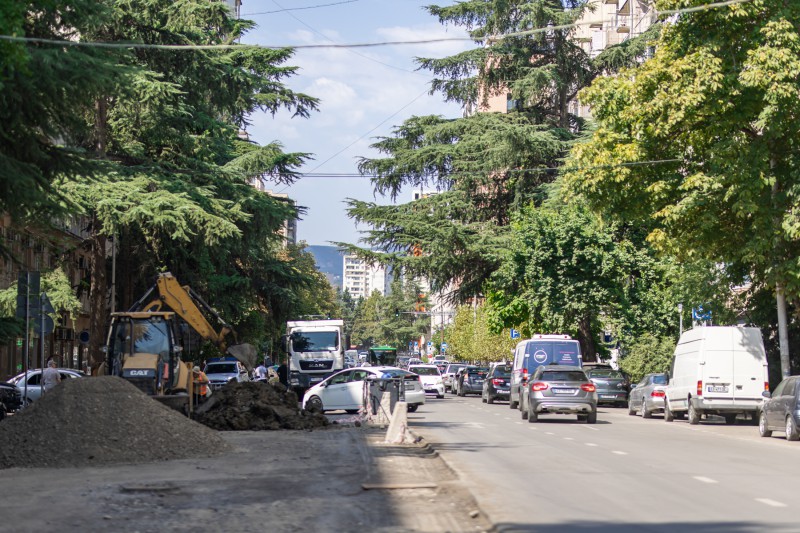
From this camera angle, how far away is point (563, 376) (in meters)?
31.5

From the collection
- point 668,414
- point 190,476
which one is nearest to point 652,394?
point 668,414

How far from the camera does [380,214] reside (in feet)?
163

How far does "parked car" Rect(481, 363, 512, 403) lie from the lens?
48.3 meters

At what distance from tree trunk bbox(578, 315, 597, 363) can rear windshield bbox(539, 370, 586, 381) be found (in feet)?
62.8

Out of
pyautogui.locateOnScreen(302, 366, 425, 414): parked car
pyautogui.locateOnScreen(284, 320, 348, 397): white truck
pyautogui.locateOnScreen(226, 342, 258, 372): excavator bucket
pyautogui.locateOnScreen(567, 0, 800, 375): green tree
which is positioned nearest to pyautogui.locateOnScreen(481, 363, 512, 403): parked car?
pyautogui.locateOnScreen(284, 320, 348, 397): white truck

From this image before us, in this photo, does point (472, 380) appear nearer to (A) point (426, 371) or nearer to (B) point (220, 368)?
(A) point (426, 371)

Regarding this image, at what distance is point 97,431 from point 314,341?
33727 millimetres

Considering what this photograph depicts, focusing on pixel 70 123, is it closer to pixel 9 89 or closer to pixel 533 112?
pixel 9 89

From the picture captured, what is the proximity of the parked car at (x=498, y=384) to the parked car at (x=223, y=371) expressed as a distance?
10.4 metres

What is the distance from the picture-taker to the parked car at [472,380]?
59531 mm

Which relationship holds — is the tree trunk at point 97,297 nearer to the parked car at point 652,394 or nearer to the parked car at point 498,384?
the parked car at point 498,384

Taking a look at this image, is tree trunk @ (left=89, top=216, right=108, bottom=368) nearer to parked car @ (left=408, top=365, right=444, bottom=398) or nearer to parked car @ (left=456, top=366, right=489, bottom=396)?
parked car @ (left=408, top=365, right=444, bottom=398)

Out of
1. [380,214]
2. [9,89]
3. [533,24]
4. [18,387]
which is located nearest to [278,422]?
[18,387]

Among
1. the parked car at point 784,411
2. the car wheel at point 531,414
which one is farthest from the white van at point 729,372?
the car wheel at point 531,414
